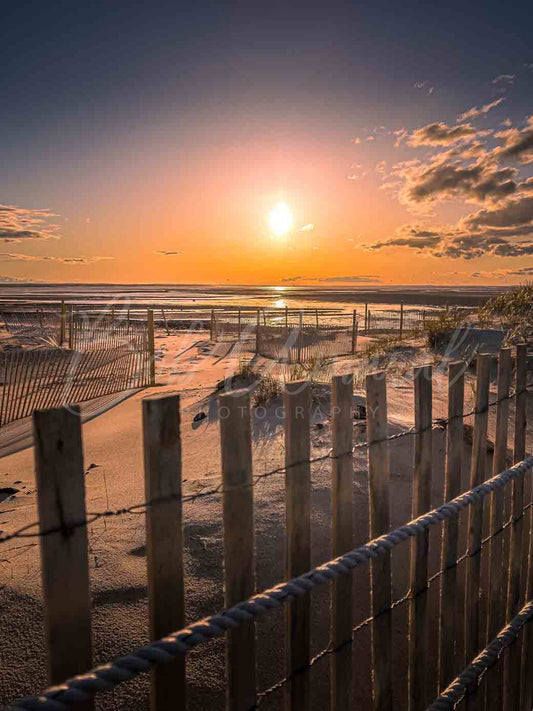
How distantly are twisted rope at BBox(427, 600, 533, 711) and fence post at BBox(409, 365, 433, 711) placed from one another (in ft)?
0.36

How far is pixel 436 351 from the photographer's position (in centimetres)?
1138

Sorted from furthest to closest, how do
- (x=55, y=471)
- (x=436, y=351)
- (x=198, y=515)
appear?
(x=436, y=351) → (x=198, y=515) → (x=55, y=471)

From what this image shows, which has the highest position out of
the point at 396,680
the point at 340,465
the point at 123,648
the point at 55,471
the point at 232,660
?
the point at 55,471

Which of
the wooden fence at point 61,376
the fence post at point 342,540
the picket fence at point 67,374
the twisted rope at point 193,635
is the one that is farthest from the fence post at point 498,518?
the wooden fence at point 61,376

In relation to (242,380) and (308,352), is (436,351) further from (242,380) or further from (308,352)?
(242,380)

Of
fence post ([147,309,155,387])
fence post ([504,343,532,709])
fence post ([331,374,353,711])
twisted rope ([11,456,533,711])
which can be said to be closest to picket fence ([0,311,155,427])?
fence post ([147,309,155,387])

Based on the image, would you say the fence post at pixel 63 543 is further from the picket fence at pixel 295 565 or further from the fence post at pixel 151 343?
the fence post at pixel 151 343

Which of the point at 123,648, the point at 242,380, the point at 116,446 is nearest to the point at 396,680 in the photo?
the point at 123,648

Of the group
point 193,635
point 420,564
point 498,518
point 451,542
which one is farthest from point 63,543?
point 498,518

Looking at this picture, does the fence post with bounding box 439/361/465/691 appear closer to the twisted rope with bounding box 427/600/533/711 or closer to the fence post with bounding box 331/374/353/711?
the twisted rope with bounding box 427/600/533/711

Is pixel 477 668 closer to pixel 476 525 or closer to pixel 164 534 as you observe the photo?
pixel 476 525

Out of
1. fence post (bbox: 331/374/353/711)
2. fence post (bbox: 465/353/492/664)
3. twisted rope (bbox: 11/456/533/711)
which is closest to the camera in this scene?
twisted rope (bbox: 11/456/533/711)

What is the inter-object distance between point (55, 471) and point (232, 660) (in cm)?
87

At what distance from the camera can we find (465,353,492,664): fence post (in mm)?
2256
